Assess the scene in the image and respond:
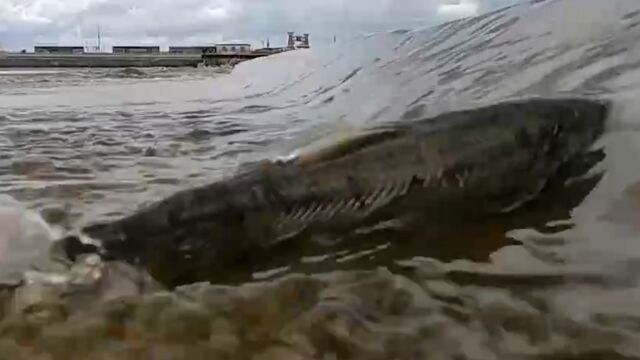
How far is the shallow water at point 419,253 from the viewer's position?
103 inches

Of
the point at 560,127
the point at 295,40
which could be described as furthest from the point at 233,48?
the point at 560,127

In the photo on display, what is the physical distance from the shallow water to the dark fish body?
0.27 metres

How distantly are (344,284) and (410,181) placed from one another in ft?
3.74

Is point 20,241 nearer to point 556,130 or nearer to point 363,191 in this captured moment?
point 363,191

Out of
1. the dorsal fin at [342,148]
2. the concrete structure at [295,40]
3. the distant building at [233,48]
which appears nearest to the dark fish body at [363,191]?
the dorsal fin at [342,148]

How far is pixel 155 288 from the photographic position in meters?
3.29

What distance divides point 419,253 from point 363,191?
671 millimetres

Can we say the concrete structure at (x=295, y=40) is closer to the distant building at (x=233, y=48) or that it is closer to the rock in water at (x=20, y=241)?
the distant building at (x=233, y=48)

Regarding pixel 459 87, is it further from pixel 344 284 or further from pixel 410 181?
pixel 344 284

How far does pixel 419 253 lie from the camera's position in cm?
351

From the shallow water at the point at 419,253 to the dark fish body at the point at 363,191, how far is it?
27 centimetres

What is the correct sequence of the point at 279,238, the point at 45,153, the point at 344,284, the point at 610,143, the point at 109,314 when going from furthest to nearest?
the point at 45,153 < the point at 610,143 < the point at 279,238 < the point at 344,284 < the point at 109,314

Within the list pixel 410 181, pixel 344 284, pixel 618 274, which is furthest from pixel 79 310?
pixel 618 274

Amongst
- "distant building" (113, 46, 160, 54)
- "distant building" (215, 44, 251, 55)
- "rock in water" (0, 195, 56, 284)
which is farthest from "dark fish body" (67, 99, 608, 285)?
"distant building" (113, 46, 160, 54)
